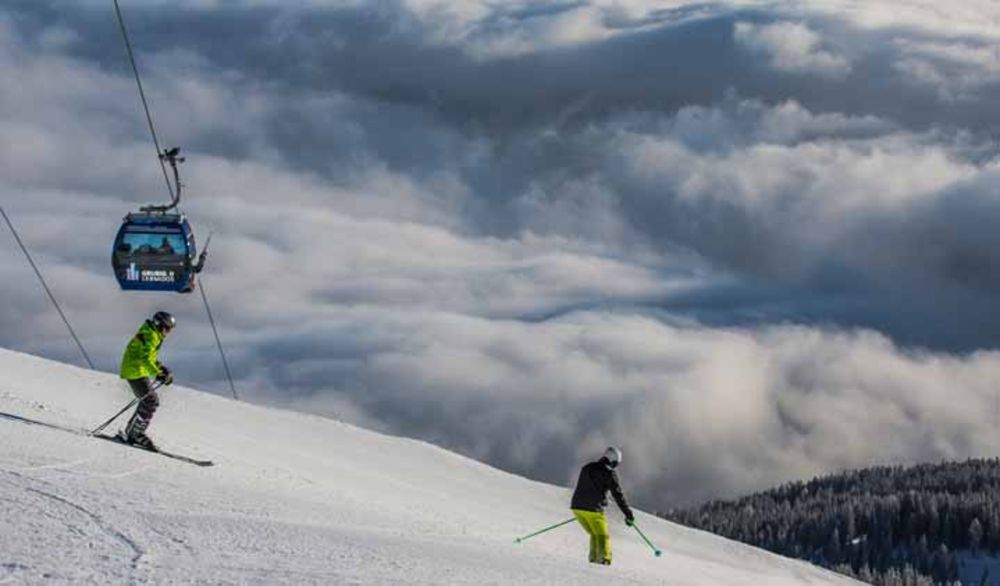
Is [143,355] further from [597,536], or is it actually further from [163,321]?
[597,536]

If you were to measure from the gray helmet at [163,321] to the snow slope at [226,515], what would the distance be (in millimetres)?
2789

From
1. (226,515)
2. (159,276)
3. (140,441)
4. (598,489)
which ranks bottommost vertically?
(226,515)

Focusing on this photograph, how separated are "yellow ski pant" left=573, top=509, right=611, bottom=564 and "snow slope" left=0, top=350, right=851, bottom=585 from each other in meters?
0.29

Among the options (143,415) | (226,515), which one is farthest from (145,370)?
(226,515)

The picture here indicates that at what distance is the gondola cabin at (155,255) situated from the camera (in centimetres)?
3622

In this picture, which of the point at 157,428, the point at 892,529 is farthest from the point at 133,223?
the point at 892,529

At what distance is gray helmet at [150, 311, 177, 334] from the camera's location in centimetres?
2558

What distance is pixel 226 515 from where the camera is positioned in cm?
1789

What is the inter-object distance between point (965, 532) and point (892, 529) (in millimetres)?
11807

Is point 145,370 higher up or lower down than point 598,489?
higher up

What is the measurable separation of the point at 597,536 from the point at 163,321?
384 inches

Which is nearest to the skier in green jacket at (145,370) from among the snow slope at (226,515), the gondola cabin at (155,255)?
the snow slope at (226,515)

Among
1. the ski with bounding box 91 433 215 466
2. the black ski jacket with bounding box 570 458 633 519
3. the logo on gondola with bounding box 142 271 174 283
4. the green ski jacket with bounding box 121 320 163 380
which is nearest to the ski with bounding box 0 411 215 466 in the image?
the ski with bounding box 91 433 215 466

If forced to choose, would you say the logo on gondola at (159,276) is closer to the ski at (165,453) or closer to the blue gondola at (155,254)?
the blue gondola at (155,254)
